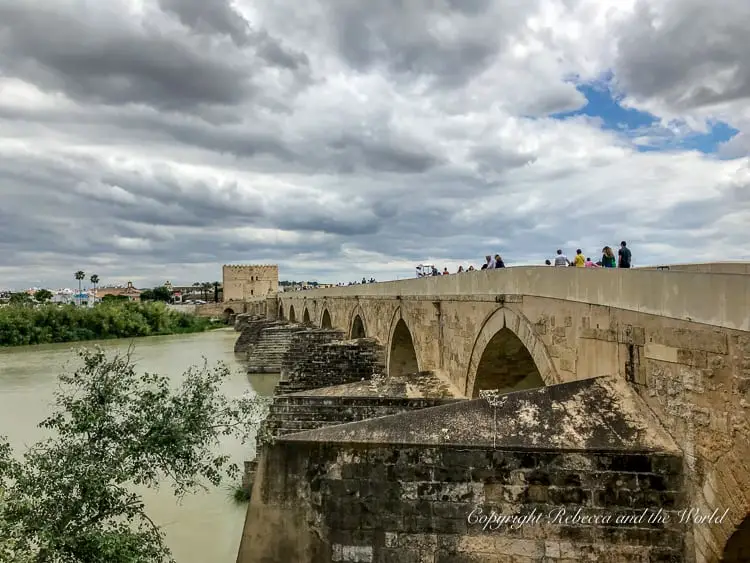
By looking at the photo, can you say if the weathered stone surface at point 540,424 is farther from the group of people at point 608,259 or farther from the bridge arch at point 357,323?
the bridge arch at point 357,323

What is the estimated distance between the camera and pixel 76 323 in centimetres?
3500

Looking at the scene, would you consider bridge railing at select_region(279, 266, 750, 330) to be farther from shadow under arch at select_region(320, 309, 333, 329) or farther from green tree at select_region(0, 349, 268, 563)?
shadow under arch at select_region(320, 309, 333, 329)

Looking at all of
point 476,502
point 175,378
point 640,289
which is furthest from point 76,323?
point 640,289

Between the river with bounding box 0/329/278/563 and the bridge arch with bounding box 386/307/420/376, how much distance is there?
121 inches

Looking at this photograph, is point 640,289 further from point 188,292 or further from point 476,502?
point 188,292

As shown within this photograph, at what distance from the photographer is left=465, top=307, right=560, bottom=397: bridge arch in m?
5.83

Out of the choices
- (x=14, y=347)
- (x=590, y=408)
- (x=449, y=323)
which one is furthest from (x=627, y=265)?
(x=14, y=347)

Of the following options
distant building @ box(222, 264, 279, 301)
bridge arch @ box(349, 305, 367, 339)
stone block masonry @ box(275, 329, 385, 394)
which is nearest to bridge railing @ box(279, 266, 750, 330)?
stone block masonry @ box(275, 329, 385, 394)

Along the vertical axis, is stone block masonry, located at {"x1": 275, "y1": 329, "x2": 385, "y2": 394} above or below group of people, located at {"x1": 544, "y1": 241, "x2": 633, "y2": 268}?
below

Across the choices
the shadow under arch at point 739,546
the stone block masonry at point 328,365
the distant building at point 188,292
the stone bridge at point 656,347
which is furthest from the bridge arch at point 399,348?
the distant building at point 188,292

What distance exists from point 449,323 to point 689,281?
5.18 meters

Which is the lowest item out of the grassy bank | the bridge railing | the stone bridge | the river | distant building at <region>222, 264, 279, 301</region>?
the river

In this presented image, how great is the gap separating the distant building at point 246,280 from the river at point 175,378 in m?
27.7

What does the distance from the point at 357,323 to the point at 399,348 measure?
442 centimetres
